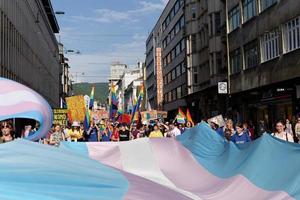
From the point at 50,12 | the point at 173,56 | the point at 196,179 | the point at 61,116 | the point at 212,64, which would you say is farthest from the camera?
the point at 50,12

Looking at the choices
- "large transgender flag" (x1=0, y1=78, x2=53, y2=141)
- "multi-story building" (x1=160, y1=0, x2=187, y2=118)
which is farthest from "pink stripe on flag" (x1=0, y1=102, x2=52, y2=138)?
"multi-story building" (x1=160, y1=0, x2=187, y2=118)

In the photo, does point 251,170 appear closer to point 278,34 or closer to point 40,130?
point 40,130

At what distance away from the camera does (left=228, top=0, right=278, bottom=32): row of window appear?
107 feet

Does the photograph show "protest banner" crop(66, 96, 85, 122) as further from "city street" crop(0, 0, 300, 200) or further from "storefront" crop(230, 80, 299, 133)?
"storefront" crop(230, 80, 299, 133)

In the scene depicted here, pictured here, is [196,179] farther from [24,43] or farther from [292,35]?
[24,43]

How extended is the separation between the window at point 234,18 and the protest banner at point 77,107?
38.8 ft

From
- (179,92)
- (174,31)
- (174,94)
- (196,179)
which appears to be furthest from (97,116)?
(196,179)

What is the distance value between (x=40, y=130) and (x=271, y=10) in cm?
1942

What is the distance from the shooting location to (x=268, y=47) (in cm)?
3225

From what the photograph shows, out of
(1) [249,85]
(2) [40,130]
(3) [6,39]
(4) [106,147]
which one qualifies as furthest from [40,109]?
(3) [6,39]

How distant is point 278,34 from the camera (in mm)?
30406

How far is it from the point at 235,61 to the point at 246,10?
15.5 ft

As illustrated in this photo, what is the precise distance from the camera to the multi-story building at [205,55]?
150ft

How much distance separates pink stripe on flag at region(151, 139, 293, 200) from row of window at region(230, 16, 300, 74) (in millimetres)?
16403
